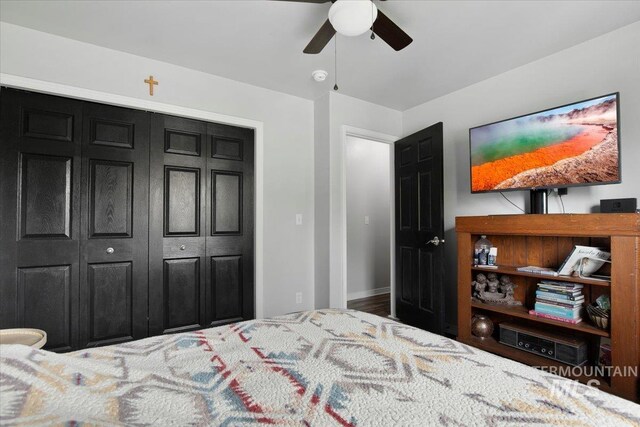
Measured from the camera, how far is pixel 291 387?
2.73 feet

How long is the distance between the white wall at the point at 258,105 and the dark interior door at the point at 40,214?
24 cm

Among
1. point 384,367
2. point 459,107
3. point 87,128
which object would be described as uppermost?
point 459,107

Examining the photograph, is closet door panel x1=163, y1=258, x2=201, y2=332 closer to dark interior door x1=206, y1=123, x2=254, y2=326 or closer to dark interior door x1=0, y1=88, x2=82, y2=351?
dark interior door x1=206, y1=123, x2=254, y2=326

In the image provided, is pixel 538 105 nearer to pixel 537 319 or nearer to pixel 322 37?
pixel 537 319

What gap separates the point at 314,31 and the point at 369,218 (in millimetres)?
2970

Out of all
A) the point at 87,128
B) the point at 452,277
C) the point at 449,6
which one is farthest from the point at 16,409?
the point at 452,277

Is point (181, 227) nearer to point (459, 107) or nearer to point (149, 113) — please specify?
point (149, 113)

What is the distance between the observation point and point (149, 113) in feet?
8.31

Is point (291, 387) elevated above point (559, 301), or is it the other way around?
point (291, 387)

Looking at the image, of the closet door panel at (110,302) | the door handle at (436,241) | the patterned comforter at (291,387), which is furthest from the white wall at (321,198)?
the patterned comforter at (291,387)

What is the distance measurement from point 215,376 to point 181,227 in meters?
1.98

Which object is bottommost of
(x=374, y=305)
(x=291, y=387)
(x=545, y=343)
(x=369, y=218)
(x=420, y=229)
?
(x=374, y=305)

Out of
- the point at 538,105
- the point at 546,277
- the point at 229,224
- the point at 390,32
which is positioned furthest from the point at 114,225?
the point at 538,105

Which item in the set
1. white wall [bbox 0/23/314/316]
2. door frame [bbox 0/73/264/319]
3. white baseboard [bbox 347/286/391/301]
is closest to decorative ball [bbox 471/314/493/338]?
white wall [bbox 0/23/314/316]
